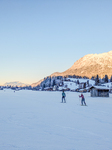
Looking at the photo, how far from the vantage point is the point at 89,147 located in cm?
579

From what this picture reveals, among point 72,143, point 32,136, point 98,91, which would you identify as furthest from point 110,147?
point 98,91

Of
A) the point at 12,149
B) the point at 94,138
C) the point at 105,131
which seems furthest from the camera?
the point at 105,131

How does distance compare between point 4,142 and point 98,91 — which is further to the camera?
point 98,91

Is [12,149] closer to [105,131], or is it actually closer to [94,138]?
[94,138]

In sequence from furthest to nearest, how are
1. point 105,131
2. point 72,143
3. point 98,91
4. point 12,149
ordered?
point 98,91 < point 105,131 < point 72,143 < point 12,149

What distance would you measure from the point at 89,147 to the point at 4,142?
10.6 feet

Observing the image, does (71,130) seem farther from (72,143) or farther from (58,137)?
(72,143)

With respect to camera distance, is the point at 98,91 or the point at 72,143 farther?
the point at 98,91

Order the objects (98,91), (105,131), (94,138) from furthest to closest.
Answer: (98,91) < (105,131) < (94,138)

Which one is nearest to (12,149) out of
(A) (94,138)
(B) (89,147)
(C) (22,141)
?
(C) (22,141)

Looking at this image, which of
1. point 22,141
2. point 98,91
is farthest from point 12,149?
point 98,91

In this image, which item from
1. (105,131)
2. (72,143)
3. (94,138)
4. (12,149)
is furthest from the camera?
(105,131)

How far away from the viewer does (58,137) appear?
6918 millimetres

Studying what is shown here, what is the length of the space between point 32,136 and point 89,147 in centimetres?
256
